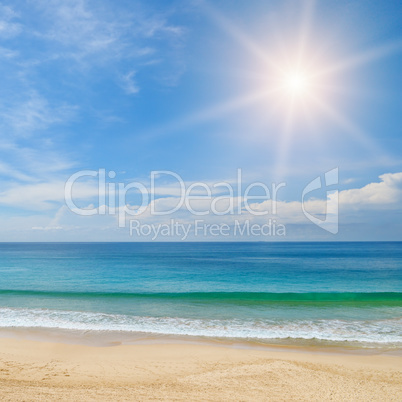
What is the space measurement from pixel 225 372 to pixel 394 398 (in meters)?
4.28

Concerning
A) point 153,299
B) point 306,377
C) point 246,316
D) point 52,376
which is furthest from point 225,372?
point 153,299

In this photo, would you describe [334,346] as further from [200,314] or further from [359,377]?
[200,314]

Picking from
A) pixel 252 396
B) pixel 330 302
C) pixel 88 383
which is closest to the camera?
pixel 252 396

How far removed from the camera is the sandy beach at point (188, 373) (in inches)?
275

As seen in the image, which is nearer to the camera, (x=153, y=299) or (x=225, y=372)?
(x=225, y=372)

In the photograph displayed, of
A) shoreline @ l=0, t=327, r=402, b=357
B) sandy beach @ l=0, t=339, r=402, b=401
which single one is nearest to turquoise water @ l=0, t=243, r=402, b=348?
shoreline @ l=0, t=327, r=402, b=357

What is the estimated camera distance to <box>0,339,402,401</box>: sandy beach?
275 inches

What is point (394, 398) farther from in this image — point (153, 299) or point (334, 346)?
point (153, 299)

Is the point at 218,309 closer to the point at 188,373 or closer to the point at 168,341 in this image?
the point at 168,341

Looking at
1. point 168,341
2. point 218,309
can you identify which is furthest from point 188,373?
point 218,309

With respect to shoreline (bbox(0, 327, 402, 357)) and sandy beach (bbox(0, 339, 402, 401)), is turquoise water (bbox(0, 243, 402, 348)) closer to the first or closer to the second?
shoreline (bbox(0, 327, 402, 357))

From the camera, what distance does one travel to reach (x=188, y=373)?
8391 millimetres

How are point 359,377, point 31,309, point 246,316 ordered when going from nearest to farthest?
point 359,377 → point 246,316 → point 31,309

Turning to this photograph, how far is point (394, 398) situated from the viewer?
278 inches
